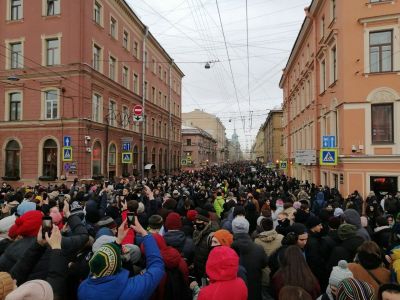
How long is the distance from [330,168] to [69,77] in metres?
19.3

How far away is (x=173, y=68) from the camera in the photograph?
49156 millimetres

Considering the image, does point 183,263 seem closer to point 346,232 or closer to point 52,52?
point 346,232

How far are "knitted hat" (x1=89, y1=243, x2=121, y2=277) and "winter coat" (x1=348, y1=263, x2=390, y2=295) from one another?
2443 millimetres

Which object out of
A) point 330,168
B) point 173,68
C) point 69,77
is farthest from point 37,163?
point 173,68

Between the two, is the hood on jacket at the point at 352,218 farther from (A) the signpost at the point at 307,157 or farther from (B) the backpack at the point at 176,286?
(A) the signpost at the point at 307,157

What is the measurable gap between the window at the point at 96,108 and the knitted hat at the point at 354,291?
24.6 metres

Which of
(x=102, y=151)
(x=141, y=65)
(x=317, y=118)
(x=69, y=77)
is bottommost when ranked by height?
(x=102, y=151)

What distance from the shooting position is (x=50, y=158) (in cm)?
2356

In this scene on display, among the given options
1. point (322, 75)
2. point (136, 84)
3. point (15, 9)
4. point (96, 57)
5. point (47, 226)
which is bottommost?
point (47, 226)

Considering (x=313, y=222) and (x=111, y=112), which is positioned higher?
(x=111, y=112)

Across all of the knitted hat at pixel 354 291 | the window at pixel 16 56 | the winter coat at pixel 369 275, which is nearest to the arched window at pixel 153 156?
the window at pixel 16 56

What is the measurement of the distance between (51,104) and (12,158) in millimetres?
5365

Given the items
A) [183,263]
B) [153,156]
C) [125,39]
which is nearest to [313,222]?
[183,263]

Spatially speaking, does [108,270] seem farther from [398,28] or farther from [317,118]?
[317,118]
